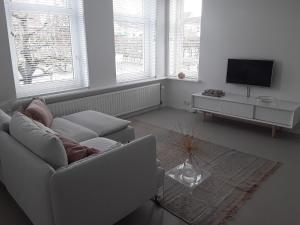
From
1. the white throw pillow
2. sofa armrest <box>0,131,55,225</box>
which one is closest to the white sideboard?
the white throw pillow

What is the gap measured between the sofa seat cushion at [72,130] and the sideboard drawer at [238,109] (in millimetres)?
2417

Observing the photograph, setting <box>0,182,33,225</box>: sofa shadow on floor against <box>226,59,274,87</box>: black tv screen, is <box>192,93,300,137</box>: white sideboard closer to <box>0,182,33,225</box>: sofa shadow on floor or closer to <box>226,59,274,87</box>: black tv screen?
<box>226,59,274,87</box>: black tv screen

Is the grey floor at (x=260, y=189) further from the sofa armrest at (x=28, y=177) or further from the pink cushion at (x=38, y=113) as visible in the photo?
the pink cushion at (x=38, y=113)

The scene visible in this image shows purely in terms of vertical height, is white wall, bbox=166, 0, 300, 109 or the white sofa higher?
white wall, bbox=166, 0, 300, 109

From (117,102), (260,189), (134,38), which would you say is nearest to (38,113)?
(117,102)

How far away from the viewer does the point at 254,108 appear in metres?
3.99

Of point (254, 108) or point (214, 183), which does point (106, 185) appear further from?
point (254, 108)

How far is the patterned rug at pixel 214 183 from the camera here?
222 cm

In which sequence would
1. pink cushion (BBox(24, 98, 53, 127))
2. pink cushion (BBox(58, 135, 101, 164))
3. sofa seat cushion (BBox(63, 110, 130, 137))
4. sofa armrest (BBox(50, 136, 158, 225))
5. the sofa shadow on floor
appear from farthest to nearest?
1. sofa seat cushion (BBox(63, 110, 130, 137))
2. pink cushion (BBox(24, 98, 53, 127))
3. the sofa shadow on floor
4. pink cushion (BBox(58, 135, 101, 164))
5. sofa armrest (BBox(50, 136, 158, 225))

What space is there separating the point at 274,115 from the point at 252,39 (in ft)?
4.40

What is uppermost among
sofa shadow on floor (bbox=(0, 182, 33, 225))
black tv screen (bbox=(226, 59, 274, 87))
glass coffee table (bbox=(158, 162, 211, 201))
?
black tv screen (bbox=(226, 59, 274, 87))

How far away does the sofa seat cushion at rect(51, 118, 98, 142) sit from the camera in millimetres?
2757

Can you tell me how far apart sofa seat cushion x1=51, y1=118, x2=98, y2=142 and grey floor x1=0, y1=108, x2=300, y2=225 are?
82cm

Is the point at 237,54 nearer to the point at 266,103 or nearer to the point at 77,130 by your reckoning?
the point at 266,103
